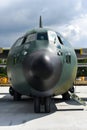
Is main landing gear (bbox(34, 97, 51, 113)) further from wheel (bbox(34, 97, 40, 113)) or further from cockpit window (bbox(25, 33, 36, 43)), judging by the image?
cockpit window (bbox(25, 33, 36, 43))

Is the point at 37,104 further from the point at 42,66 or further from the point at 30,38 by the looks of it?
the point at 30,38

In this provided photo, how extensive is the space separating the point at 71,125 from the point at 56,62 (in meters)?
2.29

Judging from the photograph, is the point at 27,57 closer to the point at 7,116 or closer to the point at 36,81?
the point at 36,81

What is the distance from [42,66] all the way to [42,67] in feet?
0.10

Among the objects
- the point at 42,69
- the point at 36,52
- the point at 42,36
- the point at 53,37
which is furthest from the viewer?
the point at 53,37

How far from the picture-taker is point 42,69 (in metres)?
9.68

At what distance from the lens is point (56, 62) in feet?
33.6

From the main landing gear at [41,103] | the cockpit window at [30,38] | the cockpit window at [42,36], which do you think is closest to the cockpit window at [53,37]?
the cockpit window at [42,36]

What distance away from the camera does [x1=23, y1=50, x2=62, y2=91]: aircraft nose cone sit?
9737 millimetres

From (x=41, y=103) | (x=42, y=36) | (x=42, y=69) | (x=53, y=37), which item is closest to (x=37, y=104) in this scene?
(x=41, y=103)

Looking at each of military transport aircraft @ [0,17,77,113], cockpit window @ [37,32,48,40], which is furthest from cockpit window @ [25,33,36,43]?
cockpit window @ [37,32,48,40]

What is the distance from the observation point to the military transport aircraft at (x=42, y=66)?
388 inches

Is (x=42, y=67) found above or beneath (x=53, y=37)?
beneath

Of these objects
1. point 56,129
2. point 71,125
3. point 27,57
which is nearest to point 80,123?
point 71,125
